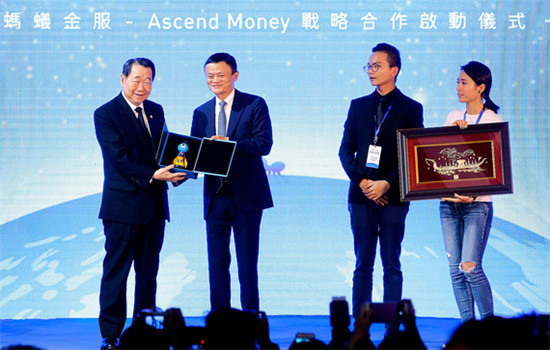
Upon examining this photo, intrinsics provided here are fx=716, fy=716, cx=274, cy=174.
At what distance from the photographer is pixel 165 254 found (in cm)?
511

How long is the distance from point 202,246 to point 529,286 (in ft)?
7.69

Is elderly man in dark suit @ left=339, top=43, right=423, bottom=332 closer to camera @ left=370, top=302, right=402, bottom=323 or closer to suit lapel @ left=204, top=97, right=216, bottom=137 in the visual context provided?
suit lapel @ left=204, top=97, right=216, bottom=137

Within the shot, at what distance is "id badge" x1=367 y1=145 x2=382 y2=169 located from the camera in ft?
12.7

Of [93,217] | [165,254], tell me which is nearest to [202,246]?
[165,254]

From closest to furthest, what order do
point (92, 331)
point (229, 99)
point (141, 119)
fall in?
1. point (141, 119)
2. point (229, 99)
3. point (92, 331)

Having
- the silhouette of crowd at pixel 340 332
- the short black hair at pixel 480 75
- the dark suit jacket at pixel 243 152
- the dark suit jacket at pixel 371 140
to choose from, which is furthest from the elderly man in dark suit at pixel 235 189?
the silhouette of crowd at pixel 340 332

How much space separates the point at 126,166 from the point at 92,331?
1.40m

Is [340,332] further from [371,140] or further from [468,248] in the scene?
[371,140]

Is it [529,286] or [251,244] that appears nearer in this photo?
[251,244]

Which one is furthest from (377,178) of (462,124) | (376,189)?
(462,124)

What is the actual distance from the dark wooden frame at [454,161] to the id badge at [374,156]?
12cm

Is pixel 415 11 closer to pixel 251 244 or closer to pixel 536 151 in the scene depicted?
pixel 536 151

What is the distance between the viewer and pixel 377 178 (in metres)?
3.92

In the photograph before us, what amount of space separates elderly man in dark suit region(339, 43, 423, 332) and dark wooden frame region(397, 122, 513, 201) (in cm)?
10
